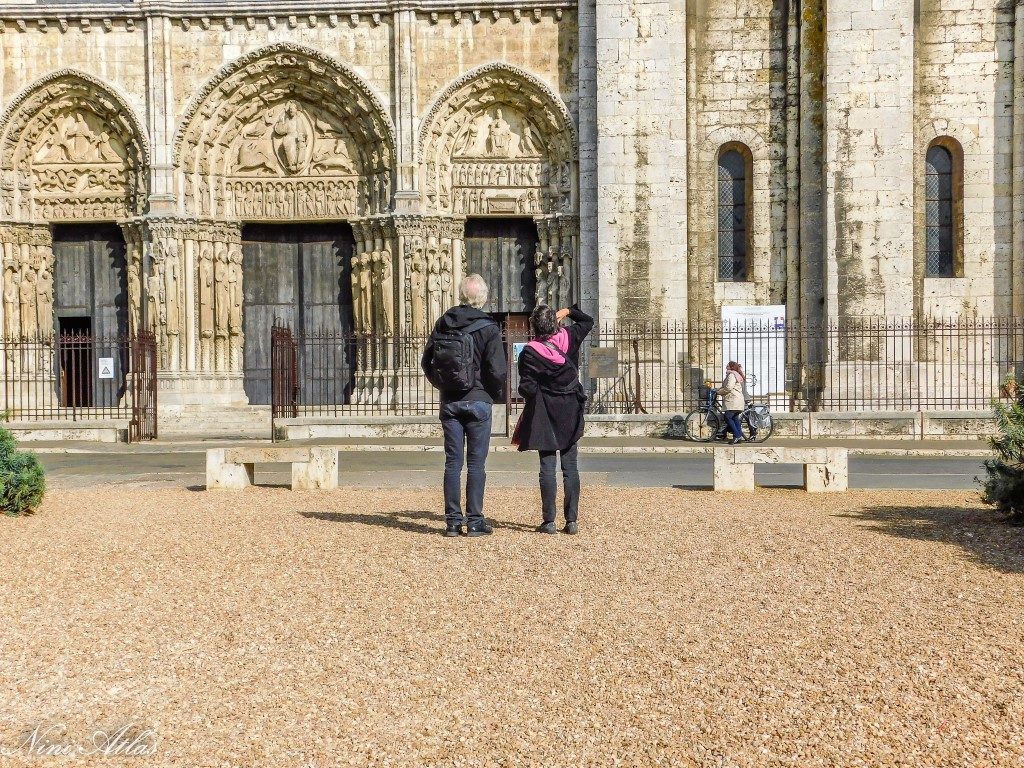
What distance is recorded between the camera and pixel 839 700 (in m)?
4.55

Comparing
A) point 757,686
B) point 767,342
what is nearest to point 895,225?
point 767,342

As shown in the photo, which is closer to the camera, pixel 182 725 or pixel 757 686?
pixel 182 725

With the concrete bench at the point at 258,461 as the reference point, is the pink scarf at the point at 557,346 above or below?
above

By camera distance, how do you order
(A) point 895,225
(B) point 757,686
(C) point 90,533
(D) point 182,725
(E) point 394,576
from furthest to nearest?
(A) point 895,225, (C) point 90,533, (E) point 394,576, (B) point 757,686, (D) point 182,725

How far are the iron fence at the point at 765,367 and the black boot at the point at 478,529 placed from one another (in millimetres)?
9951

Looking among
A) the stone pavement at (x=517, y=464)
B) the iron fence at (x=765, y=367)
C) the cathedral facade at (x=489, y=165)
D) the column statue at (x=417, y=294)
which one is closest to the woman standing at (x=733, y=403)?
the stone pavement at (x=517, y=464)

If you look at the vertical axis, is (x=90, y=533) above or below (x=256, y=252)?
below

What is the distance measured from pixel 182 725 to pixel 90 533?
16.1ft

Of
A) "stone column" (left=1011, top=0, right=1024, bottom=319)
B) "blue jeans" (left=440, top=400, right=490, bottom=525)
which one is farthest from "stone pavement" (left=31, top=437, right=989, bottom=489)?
"stone column" (left=1011, top=0, right=1024, bottom=319)

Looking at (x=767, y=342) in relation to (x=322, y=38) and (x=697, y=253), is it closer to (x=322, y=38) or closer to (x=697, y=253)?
(x=697, y=253)

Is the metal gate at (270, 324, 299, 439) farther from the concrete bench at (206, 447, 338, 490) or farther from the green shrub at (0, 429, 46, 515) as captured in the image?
the green shrub at (0, 429, 46, 515)

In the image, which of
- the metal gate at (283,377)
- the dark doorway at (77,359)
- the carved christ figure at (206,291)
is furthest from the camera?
the dark doorway at (77,359)

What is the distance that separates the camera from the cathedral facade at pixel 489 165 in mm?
20344

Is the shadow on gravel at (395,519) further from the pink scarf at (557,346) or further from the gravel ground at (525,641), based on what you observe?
the pink scarf at (557,346)
